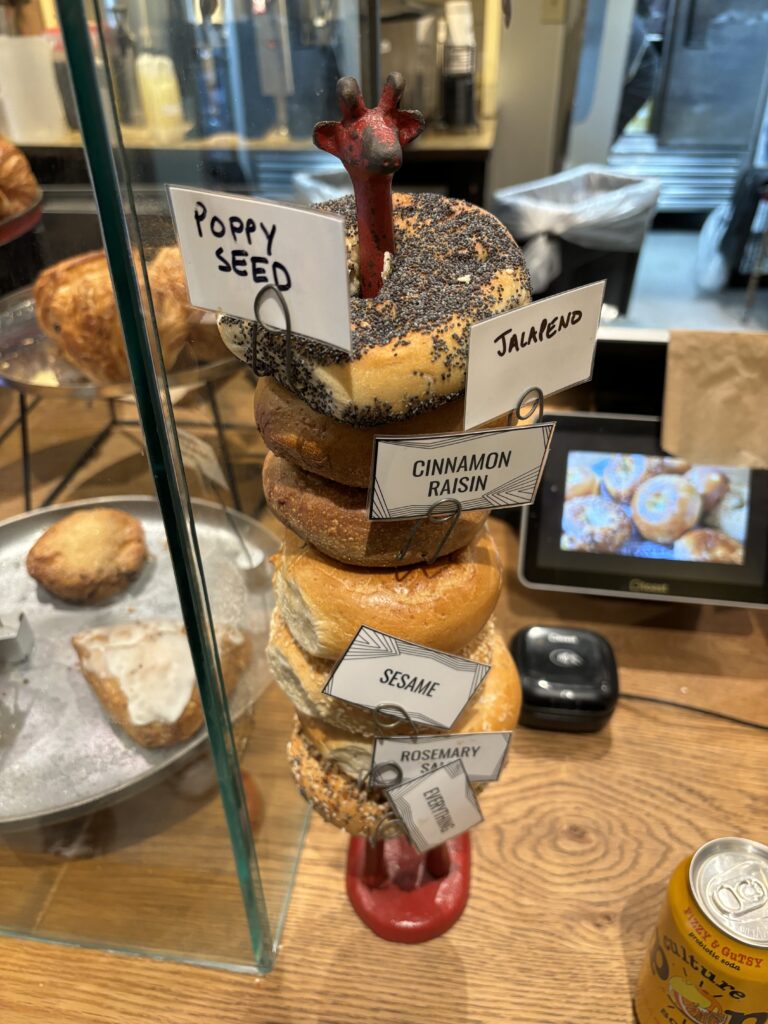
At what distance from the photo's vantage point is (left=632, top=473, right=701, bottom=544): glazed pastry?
1.10 metres

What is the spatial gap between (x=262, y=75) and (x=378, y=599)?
137 cm

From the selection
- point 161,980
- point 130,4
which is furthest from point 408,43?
point 161,980

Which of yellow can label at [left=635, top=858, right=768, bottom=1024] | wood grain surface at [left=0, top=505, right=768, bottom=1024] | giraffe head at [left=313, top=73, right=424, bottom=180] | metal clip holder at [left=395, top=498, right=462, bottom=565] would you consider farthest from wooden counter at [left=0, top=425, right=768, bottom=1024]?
giraffe head at [left=313, top=73, right=424, bottom=180]

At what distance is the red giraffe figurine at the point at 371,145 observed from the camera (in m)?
0.45

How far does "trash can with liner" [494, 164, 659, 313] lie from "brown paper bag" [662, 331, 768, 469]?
0.64 meters

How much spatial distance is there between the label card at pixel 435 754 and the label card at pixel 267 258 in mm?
352

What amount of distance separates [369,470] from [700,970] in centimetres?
49

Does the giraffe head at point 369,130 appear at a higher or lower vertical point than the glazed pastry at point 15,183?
higher

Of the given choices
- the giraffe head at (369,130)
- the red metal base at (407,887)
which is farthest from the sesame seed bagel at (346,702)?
the giraffe head at (369,130)

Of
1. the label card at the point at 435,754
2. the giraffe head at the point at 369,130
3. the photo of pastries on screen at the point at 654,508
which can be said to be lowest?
the photo of pastries on screen at the point at 654,508

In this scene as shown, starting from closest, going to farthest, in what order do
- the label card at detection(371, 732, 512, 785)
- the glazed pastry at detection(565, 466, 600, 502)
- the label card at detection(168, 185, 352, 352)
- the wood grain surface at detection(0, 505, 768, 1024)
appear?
1. the label card at detection(168, 185, 352, 352)
2. the label card at detection(371, 732, 512, 785)
3. the wood grain surface at detection(0, 505, 768, 1024)
4. the glazed pastry at detection(565, 466, 600, 502)

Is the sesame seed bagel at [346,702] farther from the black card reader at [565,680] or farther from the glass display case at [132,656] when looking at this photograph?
the black card reader at [565,680]

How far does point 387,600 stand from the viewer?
0.58 metres

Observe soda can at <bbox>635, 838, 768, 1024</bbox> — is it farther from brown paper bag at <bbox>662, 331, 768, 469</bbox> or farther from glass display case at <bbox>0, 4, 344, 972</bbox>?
brown paper bag at <bbox>662, 331, 768, 469</bbox>
